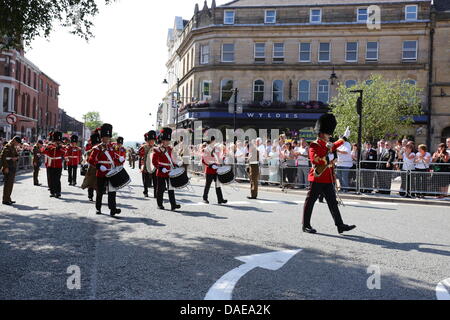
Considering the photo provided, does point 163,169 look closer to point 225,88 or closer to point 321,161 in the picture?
point 321,161

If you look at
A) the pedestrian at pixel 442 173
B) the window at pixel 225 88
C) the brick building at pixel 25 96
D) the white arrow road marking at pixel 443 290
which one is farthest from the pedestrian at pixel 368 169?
the brick building at pixel 25 96

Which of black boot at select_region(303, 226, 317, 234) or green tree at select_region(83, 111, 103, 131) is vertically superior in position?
green tree at select_region(83, 111, 103, 131)

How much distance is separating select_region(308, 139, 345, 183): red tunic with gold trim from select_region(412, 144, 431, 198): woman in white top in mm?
7628

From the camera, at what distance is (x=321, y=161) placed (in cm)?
836

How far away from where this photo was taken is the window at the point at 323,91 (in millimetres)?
37688

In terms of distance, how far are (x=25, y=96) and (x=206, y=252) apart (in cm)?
5727

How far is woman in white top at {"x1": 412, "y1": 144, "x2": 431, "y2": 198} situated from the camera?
14.7 metres

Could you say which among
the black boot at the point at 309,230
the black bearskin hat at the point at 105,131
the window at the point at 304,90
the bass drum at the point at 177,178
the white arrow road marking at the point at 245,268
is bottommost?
the white arrow road marking at the point at 245,268

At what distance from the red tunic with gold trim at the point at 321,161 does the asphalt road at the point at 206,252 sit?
39.3 inches

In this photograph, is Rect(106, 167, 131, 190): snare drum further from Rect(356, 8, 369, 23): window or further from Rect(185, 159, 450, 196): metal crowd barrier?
Rect(356, 8, 369, 23): window

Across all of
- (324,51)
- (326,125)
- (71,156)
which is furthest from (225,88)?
(326,125)

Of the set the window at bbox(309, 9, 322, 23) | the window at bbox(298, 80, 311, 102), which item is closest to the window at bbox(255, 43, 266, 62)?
the window at bbox(298, 80, 311, 102)

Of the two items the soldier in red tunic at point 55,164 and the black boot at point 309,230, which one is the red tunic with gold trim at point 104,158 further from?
the black boot at point 309,230
